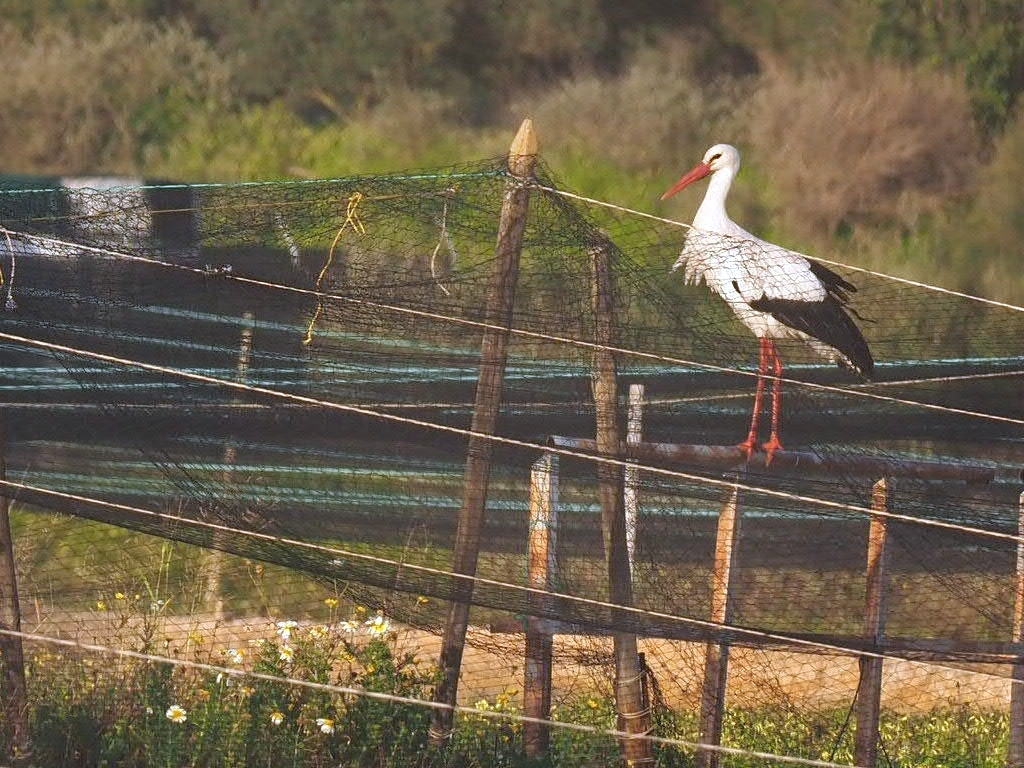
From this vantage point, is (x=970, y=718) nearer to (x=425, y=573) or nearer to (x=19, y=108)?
(x=425, y=573)

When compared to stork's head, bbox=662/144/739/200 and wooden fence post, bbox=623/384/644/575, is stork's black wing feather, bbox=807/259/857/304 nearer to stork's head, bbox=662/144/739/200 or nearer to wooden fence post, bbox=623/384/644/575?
wooden fence post, bbox=623/384/644/575

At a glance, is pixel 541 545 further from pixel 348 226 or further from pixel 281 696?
pixel 348 226

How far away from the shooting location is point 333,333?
448 cm

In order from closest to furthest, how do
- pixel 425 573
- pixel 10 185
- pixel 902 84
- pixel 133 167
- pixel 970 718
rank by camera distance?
pixel 425 573
pixel 10 185
pixel 970 718
pixel 902 84
pixel 133 167

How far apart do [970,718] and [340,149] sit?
11.8 metres

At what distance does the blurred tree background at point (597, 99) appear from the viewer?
48.5ft

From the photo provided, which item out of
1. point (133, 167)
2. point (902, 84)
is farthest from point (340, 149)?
point (902, 84)

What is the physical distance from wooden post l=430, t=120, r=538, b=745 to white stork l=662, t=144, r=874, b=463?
1.73 ft

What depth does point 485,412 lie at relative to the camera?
171 inches

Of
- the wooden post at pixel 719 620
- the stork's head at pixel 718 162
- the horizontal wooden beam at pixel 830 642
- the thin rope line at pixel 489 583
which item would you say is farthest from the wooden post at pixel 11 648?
the stork's head at pixel 718 162

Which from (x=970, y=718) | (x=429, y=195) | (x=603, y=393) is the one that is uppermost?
(x=429, y=195)

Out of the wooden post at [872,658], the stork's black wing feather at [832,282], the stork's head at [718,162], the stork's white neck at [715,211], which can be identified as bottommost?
the wooden post at [872,658]

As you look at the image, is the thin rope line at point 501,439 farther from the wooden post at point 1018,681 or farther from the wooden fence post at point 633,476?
the wooden post at point 1018,681

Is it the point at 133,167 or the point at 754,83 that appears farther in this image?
the point at 754,83
